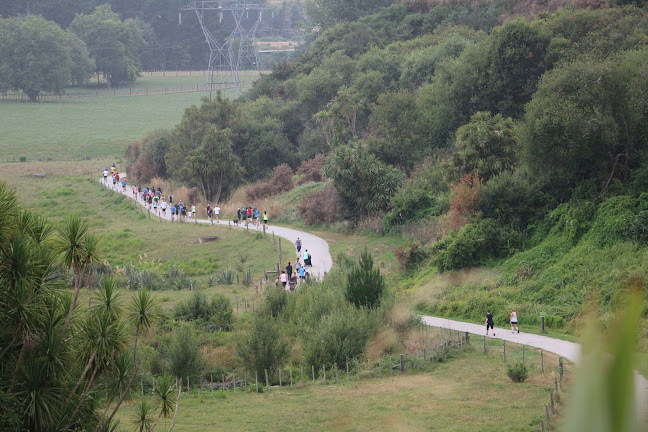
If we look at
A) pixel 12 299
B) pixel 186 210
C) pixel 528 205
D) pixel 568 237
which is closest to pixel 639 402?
pixel 12 299

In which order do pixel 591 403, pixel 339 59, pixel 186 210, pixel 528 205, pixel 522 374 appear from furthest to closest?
pixel 339 59, pixel 186 210, pixel 528 205, pixel 522 374, pixel 591 403

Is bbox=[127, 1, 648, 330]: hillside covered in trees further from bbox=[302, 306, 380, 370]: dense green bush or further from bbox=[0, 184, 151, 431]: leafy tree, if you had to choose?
bbox=[0, 184, 151, 431]: leafy tree

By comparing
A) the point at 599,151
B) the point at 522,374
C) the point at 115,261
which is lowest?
the point at 115,261

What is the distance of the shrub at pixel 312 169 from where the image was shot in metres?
58.7

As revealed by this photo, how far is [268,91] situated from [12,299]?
6997cm

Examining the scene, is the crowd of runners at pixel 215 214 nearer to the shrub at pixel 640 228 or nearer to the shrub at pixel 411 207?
the shrub at pixel 411 207

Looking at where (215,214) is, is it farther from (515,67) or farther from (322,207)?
(515,67)

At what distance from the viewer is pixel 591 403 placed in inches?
34.1

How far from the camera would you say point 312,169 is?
59.8m

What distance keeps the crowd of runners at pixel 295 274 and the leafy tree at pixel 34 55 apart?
278ft

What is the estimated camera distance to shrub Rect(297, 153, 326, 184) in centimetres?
5869

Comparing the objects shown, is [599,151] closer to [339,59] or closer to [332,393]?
[332,393]

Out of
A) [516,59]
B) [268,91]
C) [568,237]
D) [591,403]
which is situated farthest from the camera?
[268,91]

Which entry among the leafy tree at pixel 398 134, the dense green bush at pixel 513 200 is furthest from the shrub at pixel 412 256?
the leafy tree at pixel 398 134
